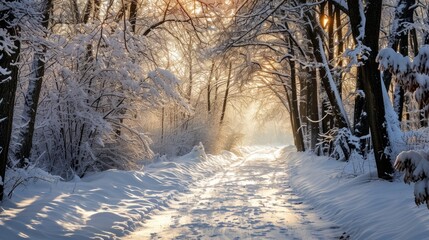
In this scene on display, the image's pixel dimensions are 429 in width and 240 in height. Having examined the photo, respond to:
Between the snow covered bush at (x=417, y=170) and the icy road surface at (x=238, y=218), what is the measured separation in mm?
2672

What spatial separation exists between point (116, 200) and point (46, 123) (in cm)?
333

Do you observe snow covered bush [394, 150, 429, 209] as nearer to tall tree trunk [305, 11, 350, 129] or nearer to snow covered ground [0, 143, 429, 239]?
snow covered ground [0, 143, 429, 239]

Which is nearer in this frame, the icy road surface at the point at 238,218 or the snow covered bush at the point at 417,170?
the snow covered bush at the point at 417,170

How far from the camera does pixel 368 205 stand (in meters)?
6.33

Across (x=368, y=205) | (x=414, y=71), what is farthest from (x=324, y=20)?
(x=414, y=71)

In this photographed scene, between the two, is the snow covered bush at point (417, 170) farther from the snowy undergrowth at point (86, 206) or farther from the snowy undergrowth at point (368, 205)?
the snowy undergrowth at point (86, 206)

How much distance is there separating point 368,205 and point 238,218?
2.16m

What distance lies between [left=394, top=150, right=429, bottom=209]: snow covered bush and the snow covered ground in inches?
69.7

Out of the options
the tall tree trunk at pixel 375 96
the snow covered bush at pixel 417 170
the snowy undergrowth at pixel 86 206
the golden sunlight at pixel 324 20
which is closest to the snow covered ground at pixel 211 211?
the snowy undergrowth at pixel 86 206

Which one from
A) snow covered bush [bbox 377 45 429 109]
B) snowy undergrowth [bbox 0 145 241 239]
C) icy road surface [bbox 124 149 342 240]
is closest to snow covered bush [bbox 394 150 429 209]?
snow covered bush [bbox 377 45 429 109]

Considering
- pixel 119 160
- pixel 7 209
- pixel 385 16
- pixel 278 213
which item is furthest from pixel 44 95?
pixel 385 16

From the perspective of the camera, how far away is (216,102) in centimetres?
3350

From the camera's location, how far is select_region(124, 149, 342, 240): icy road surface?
18.7ft

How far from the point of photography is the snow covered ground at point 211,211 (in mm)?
5363
